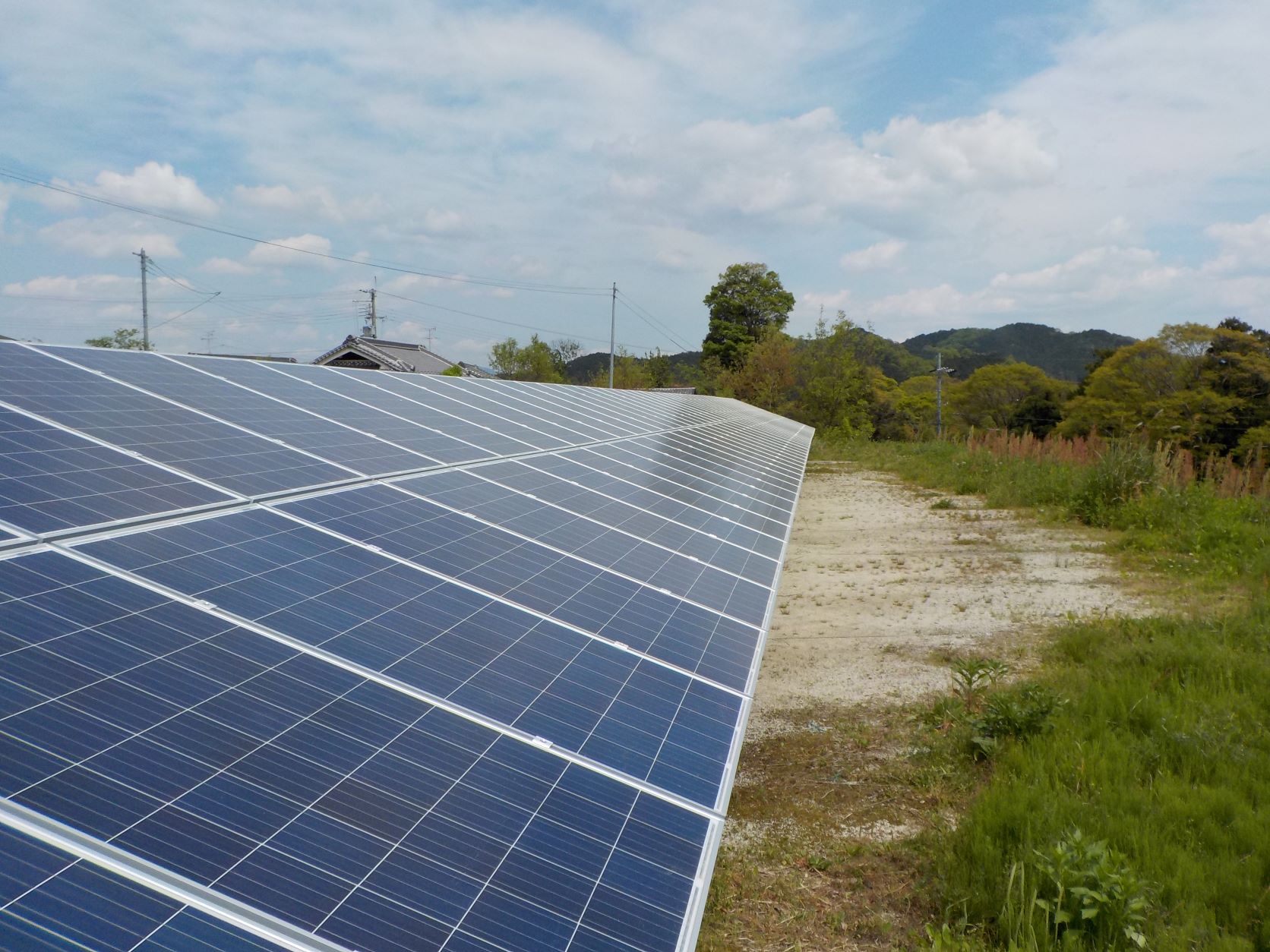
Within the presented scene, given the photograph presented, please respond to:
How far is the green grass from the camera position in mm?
5438

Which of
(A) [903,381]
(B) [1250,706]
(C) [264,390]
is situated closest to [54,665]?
(C) [264,390]

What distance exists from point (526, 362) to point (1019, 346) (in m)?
91.2

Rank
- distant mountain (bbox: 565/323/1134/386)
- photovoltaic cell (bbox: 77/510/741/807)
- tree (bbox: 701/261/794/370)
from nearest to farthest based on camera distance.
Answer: photovoltaic cell (bbox: 77/510/741/807), tree (bbox: 701/261/794/370), distant mountain (bbox: 565/323/1134/386)

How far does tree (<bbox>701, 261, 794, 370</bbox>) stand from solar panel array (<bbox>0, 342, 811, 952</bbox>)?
243 feet

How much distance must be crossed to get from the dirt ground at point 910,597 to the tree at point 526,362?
1956 inches

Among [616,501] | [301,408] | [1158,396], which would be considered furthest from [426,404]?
[1158,396]

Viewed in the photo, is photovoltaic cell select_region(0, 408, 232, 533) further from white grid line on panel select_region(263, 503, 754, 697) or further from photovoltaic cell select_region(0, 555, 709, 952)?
white grid line on panel select_region(263, 503, 754, 697)

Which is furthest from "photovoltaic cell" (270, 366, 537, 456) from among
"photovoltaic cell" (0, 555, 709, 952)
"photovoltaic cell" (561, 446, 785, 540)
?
"photovoltaic cell" (0, 555, 709, 952)

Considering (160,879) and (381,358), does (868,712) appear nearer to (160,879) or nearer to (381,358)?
(160,879)

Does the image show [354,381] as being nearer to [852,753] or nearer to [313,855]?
[852,753]

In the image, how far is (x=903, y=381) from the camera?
106062 millimetres

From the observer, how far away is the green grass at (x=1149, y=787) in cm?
544

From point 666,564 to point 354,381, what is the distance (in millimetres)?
8538

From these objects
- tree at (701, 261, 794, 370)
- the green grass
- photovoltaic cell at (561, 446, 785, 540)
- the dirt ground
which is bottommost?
the dirt ground
